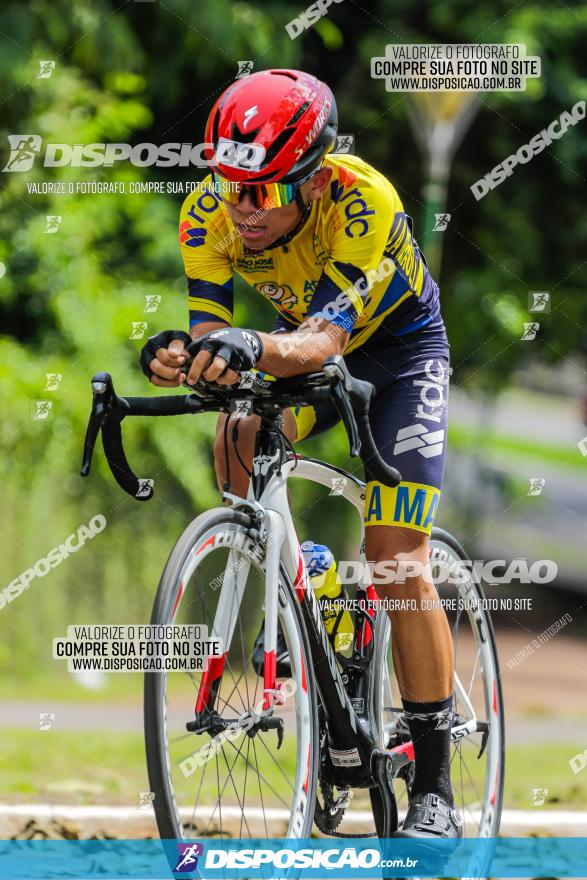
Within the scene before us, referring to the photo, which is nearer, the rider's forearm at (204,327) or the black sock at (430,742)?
the rider's forearm at (204,327)

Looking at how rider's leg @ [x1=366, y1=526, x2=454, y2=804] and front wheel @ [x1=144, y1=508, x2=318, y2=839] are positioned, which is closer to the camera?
front wheel @ [x1=144, y1=508, x2=318, y2=839]

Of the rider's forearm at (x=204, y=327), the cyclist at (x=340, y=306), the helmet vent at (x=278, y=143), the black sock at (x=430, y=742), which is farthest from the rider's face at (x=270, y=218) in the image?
the black sock at (x=430, y=742)

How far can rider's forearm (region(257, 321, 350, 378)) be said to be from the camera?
302 cm

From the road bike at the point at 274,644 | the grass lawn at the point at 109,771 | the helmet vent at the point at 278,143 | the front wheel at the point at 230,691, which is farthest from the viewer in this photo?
the grass lawn at the point at 109,771

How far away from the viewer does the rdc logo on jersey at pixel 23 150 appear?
298 inches

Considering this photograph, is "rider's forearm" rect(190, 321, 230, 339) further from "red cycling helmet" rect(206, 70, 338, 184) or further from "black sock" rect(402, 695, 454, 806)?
"black sock" rect(402, 695, 454, 806)

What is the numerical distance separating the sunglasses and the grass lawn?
2.41m

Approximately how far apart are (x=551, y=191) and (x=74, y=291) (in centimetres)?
388

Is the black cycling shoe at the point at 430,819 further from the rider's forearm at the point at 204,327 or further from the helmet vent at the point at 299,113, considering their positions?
the helmet vent at the point at 299,113

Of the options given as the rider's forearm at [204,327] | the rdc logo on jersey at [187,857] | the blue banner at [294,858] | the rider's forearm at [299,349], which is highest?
the rider's forearm at [204,327]

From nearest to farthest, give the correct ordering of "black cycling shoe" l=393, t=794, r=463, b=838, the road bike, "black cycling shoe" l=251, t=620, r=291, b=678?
the road bike → "black cycling shoe" l=251, t=620, r=291, b=678 → "black cycling shoe" l=393, t=794, r=463, b=838

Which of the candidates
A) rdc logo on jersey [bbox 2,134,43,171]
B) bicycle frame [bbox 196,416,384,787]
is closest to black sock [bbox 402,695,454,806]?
bicycle frame [bbox 196,416,384,787]

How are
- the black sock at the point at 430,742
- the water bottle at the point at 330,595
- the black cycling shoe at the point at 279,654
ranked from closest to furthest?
the black cycling shoe at the point at 279,654 → the black sock at the point at 430,742 → the water bottle at the point at 330,595

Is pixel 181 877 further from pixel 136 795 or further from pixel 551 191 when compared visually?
pixel 551 191
